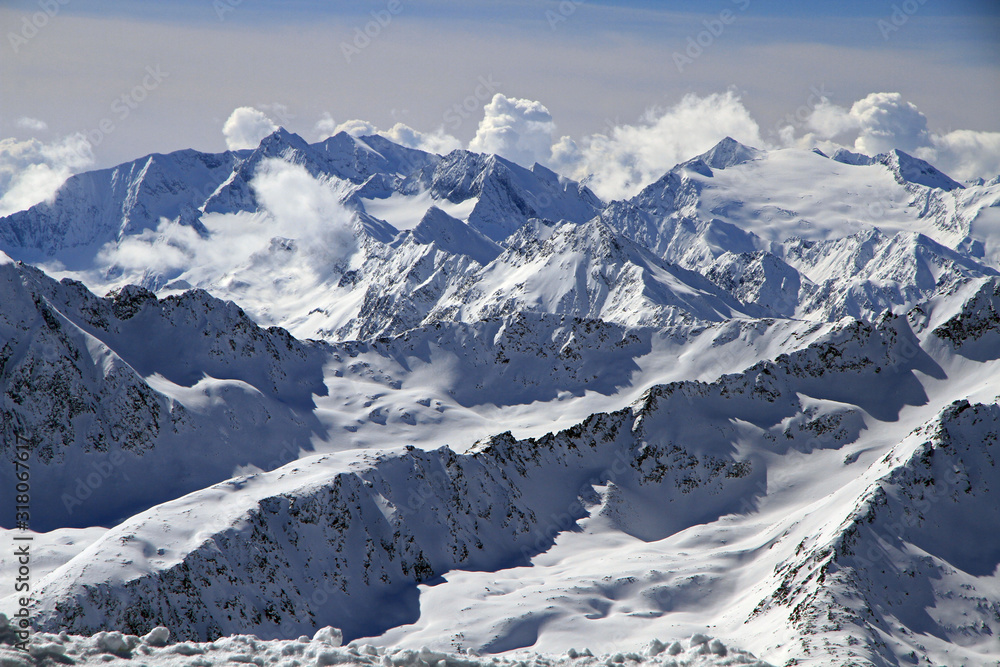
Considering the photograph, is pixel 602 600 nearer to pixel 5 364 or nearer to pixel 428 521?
pixel 428 521

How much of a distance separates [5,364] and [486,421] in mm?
103925

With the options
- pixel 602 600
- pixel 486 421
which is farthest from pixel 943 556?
pixel 486 421

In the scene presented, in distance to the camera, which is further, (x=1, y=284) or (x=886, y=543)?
(x=1, y=284)

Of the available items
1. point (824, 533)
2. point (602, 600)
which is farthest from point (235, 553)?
Answer: point (824, 533)

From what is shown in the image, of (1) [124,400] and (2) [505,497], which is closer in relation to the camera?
(2) [505,497]

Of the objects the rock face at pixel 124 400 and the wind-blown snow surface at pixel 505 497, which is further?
the rock face at pixel 124 400

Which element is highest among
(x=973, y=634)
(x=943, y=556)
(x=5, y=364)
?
(x=5, y=364)

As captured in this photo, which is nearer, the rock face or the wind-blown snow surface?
the wind-blown snow surface

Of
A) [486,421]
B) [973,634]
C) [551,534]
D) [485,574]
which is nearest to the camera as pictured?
[973,634]

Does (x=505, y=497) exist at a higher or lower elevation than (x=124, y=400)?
lower

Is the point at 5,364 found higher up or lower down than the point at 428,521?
higher up

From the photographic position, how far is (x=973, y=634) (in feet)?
252

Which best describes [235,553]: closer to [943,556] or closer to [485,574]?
[485,574]

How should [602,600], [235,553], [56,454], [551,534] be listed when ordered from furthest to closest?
[56,454], [551,534], [602,600], [235,553]
